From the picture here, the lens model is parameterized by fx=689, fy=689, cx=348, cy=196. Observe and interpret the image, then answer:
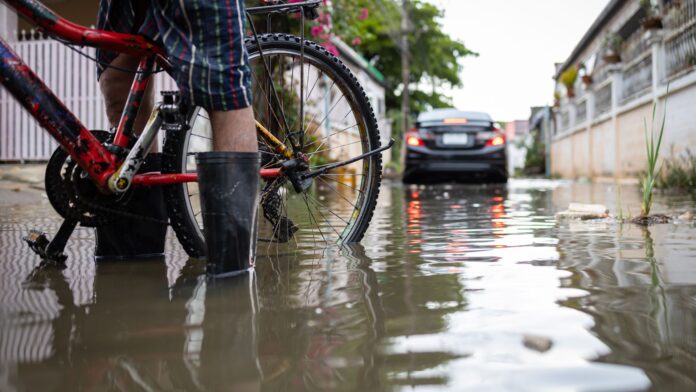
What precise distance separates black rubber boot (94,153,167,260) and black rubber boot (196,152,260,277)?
1.53ft

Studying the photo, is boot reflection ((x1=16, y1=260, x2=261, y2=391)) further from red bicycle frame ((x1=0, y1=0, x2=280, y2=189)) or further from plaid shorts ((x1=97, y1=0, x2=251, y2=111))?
plaid shorts ((x1=97, y1=0, x2=251, y2=111))

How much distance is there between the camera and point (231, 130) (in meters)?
1.93

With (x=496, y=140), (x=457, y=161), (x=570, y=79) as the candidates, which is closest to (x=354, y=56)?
(x=570, y=79)

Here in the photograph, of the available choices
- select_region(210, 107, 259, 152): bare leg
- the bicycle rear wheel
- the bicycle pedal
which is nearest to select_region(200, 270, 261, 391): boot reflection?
select_region(210, 107, 259, 152): bare leg

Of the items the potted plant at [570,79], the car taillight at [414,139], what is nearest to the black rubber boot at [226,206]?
the car taillight at [414,139]

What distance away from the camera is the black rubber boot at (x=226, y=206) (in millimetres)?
1870

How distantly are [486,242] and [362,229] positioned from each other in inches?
19.5

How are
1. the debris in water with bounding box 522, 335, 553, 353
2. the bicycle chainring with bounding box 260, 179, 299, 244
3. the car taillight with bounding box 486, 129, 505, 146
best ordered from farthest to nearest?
the car taillight with bounding box 486, 129, 505, 146
the bicycle chainring with bounding box 260, 179, 299, 244
the debris in water with bounding box 522, 335, 553, 353

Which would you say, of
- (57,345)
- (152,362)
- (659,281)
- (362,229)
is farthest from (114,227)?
(659,281)

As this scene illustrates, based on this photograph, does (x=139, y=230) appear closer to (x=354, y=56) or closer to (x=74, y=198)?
(x=74, y=198)

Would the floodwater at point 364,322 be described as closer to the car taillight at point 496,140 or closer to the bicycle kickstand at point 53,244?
the bicycle kickstand at point 53,244

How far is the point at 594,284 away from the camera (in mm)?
1738

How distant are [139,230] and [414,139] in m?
8.39

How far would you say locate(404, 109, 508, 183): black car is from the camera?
1040 cm
